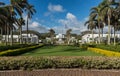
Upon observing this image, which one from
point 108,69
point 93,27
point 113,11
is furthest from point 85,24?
point 108,69

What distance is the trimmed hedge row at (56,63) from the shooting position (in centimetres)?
1306

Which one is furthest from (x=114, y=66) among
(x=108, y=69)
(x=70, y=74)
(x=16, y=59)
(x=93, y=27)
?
(x=93, y=27)

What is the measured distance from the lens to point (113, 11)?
1945 inches

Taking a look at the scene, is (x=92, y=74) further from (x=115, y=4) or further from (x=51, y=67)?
(x=115, y=4)

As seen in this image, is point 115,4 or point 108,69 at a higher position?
point 115,4

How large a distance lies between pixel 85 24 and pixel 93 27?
5069 mm

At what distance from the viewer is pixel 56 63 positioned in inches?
527

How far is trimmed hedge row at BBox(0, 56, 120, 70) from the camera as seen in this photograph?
1306 centimetres

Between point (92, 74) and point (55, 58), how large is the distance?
9.14 ft

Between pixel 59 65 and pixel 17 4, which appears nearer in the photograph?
pixel 59 65

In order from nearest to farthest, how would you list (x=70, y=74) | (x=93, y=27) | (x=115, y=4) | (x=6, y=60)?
(x=70, y=74), (x=6, y=60), (x=115, y=4), (x=93, y=27)

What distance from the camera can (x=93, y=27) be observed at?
7419cm

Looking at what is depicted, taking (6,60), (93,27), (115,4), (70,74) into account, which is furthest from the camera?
(93,27)

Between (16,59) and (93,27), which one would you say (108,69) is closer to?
(16,59)
